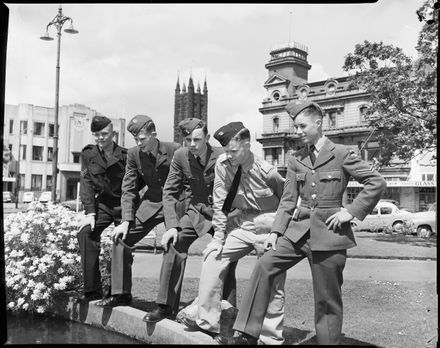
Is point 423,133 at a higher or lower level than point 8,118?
higher

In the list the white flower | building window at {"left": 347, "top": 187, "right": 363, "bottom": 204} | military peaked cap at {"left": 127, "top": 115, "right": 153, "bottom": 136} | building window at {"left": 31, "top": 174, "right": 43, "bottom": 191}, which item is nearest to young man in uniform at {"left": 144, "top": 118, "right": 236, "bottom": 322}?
military peaked cap at {"left": 127, "top": 115, "right": 153, "bottom": 136}

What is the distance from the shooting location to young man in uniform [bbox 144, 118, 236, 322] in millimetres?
4328

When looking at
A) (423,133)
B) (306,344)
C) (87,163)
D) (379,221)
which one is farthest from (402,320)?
(379,221)

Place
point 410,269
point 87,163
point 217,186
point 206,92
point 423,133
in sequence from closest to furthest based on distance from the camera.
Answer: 1. point 217,186
2. point 206,92
3. point 87,163
4. point 410,269
5. point 423,133

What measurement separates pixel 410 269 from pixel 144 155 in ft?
19.8

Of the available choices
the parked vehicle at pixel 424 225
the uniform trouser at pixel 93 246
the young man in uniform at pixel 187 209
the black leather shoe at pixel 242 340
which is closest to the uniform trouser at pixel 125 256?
the uniform trouser at pixel 93 246

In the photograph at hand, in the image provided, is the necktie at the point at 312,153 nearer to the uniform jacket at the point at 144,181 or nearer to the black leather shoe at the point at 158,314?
the uniform jacket at the point at 144,181

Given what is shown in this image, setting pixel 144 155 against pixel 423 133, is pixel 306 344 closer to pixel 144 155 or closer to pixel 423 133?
pixel 144 155

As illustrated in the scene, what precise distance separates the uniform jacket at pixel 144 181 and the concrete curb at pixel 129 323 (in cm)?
92

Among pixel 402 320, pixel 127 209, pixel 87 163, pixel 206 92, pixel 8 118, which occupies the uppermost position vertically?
pixel 206 92

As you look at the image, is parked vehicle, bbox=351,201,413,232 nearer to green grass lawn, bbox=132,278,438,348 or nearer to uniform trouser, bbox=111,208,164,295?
green grass lawn, bbox=132,278,438,348

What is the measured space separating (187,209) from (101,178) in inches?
42.9

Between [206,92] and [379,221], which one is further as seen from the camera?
[379,221]

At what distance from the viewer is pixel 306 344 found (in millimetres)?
3746
